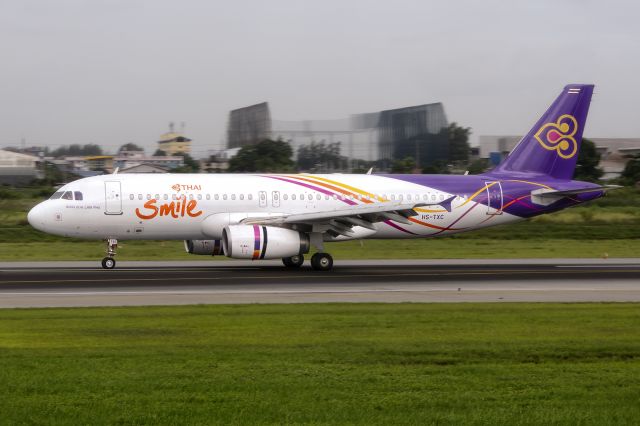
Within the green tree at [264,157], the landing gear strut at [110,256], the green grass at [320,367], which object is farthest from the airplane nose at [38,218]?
the green tree at [264,157]

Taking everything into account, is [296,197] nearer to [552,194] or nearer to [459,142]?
[552,194]

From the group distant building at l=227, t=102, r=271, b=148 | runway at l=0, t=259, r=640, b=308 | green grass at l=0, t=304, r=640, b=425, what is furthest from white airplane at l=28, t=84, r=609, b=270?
distant building at l=227, t=102, r=271, b=148

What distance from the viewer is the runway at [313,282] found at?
23625mm

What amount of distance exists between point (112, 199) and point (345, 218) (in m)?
8.32

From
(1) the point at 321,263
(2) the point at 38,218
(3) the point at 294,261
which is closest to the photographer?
(2) the point at 38,218

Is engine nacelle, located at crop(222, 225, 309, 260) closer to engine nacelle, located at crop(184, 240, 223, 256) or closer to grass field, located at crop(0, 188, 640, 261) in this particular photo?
engine nacelle, located at crop(184, 240, 223, 256)

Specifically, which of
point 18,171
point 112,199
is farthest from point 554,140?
point 18,171

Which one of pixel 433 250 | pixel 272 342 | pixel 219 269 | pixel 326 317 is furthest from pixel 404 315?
pixel 433 250

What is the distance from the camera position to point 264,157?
91.2 m

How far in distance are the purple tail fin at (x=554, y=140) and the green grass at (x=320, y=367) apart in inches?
725

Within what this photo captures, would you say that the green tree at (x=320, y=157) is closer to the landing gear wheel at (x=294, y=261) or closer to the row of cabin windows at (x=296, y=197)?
the row of cabin windows at (x=296, y=197)

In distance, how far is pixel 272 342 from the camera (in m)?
15.7

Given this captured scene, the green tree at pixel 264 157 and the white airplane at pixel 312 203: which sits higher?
the green tree at pixel 264 157

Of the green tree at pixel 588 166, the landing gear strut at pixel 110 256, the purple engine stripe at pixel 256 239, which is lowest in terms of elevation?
the landing gear strut at pixel 110 256
